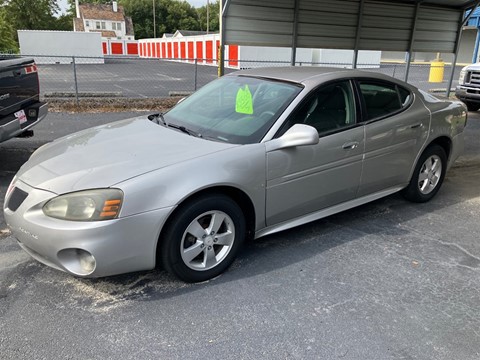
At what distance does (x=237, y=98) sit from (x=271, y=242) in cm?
138

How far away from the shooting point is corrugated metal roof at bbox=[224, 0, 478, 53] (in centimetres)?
735

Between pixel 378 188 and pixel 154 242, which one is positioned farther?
pixel 378 188

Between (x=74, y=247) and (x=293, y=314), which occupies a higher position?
(x=74, y=247)

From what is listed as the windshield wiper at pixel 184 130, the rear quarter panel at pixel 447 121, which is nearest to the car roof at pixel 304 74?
the rear quarter panel at pixel 447 121

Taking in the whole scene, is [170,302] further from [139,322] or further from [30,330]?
[30,330]

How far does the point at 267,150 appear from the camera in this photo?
3.31 meters

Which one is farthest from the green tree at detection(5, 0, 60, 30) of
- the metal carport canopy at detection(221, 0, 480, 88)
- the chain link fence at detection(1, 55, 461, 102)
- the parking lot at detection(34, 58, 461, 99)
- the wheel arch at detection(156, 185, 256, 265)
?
the wheel arch at detection(156, 185, 256, 265)

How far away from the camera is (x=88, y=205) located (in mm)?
2721

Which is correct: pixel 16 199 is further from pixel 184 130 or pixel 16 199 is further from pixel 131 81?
pixel 131 81

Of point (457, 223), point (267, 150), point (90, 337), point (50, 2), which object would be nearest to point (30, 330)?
point (90, 337)

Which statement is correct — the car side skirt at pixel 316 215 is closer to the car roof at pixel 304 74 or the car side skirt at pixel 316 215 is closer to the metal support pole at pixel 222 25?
the car roof at pixel 304 74

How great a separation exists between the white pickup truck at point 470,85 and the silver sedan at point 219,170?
7.62m

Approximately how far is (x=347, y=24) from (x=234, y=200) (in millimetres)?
6692

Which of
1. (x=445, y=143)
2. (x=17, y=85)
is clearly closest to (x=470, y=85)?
(x=445, y=143)
